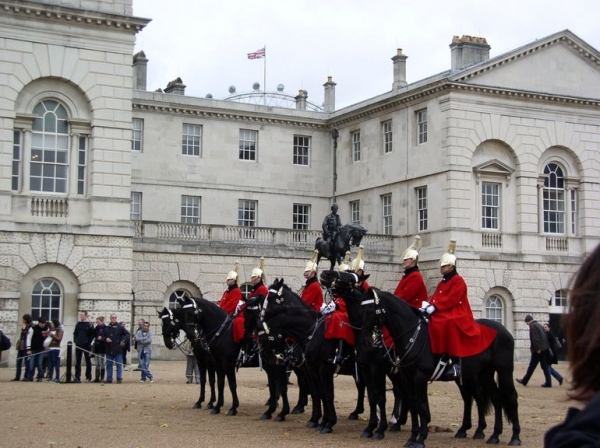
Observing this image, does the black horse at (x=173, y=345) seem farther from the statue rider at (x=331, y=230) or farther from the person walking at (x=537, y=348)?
the statue rider at (x=331, y=230)

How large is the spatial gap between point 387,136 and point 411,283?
97.3ft

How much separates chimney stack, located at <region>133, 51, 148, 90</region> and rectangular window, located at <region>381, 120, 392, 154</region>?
1136cm

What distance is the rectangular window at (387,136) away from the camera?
44.3 m

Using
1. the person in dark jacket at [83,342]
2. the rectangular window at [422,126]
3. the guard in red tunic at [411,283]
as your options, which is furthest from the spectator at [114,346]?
the rectangular window at [422,126]

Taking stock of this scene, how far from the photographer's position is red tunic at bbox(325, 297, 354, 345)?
15453mm

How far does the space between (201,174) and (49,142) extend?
591 inches

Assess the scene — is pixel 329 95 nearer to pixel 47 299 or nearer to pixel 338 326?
pixel 47 299

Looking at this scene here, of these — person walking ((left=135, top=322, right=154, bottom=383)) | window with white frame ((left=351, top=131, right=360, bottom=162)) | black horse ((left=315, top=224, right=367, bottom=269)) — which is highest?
window with white frame ((left=351, top=131, right=360, bottom=162))

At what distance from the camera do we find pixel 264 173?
47500mm

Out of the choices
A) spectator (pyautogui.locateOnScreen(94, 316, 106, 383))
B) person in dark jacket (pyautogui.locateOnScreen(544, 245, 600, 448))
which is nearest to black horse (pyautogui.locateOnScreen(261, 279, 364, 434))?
spectator (pyautogui.locateOnScreen(94, 316, 106, 383))

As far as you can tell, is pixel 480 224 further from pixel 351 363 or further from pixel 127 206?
pixel 351 363

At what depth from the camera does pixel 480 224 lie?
40.4 meters

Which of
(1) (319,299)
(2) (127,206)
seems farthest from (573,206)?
(1) (319,299)

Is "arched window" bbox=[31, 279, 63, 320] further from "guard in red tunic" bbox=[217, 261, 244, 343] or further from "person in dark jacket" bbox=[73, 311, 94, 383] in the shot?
"guard in red tunic" bbox=[217, 261, 244, 343]
